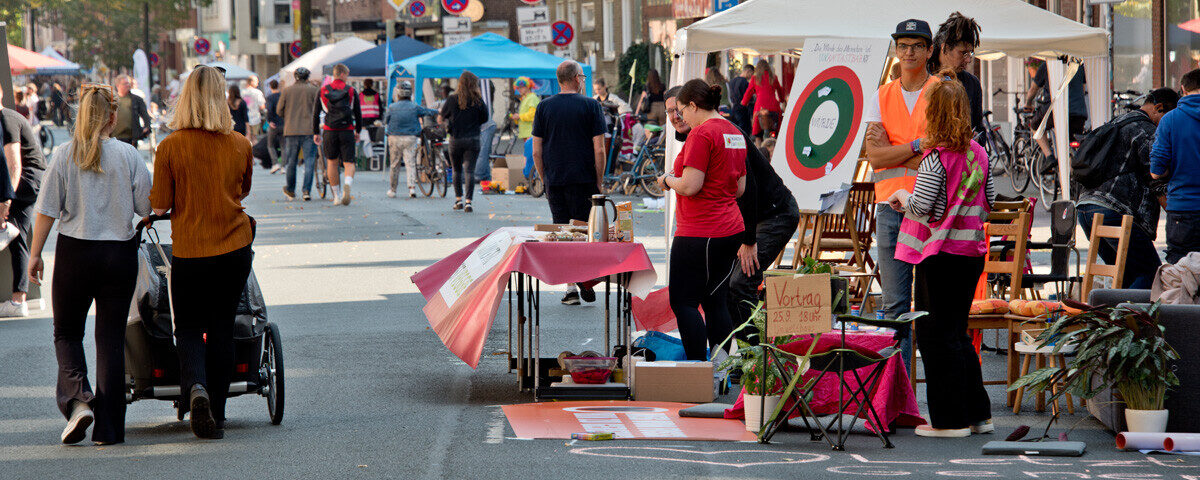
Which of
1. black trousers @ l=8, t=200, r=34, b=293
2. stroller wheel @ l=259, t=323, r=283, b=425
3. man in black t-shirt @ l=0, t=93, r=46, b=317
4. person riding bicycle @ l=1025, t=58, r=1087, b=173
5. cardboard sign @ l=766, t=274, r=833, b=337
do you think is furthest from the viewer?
person riding bicycle @ l=1025, t=58, r=1087, b=173

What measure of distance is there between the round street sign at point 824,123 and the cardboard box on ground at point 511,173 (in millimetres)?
13199

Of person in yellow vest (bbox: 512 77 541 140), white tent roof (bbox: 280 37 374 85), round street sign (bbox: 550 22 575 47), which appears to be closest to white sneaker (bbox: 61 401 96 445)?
person in yellow vest (bbox: 512 77 541 140)

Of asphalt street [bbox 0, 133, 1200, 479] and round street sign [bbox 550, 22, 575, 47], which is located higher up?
round street sign [bbox 550, 22, 575, 47]

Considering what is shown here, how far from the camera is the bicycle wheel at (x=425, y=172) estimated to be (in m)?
24.2

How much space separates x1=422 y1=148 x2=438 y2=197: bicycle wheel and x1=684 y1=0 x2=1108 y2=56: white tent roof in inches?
476

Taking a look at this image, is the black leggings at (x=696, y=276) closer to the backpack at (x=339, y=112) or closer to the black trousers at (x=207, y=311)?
the black trousers at (x=207, y=311)

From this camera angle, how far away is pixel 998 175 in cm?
2378

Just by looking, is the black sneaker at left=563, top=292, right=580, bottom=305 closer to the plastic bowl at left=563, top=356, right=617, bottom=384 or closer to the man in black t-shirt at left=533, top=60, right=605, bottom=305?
the man in black t-shirt at left=533, top=60, right=605, bottom=305

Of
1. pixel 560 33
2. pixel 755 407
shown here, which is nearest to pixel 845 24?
pixel 755 407

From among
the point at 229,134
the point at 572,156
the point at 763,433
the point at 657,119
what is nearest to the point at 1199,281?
the point at 763,433

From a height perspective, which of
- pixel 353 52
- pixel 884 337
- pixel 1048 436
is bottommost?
pixel 1048 436

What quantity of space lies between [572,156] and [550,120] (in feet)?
1.10

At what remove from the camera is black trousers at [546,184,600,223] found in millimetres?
11859

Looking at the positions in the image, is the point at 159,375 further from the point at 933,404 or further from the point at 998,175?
the point at 998,175
